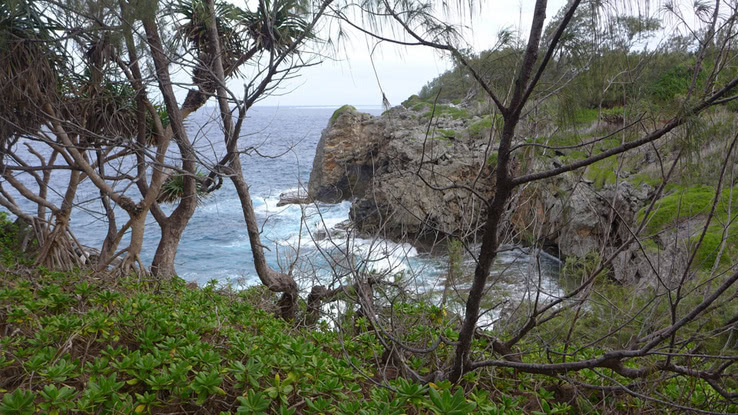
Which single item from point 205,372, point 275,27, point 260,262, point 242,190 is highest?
point 275,27

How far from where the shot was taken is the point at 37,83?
511 centimetres

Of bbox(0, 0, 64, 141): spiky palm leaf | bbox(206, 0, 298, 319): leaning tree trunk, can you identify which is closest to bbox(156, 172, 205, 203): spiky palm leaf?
bbox(0, 0, 64, 141): spiky palm leaf

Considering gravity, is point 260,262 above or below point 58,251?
below

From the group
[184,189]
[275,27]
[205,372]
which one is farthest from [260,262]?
[205,372]

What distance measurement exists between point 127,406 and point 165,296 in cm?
181

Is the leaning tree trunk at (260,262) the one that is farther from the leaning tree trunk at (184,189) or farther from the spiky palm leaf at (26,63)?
the spiky palm leaf at (26,63)

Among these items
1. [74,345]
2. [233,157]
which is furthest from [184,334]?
[233,157]

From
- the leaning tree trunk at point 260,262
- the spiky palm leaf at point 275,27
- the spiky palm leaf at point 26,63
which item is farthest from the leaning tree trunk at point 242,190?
the spiky palm leaf at point 26,63

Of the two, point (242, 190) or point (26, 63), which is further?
point (26, 63)

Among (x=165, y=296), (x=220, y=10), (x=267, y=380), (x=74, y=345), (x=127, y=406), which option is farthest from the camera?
(x=220, y=10)

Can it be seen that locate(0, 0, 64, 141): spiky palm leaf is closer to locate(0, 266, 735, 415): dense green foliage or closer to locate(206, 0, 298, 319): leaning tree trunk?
locate(206, 0, 298, 319): leaning tree trunk

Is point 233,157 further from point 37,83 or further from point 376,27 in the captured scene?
point 376,27

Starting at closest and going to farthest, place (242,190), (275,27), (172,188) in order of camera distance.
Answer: (275,27), (242,190), (172,188)

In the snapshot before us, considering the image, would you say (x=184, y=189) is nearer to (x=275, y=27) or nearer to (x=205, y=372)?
(x=275, y=27)
